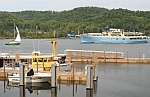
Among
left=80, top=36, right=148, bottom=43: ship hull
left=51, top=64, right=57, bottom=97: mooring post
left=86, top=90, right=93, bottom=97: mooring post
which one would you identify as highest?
left=80, top=36, right=148, bottom=43: ship hull

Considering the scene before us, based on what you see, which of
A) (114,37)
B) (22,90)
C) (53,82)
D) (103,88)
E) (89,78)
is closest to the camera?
(89,78)

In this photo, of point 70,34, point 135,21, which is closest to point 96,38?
point 70,34

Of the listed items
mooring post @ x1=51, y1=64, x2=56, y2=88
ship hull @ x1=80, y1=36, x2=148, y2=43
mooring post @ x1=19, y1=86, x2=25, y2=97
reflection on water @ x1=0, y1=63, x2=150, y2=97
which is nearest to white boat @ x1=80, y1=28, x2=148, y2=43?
ship hull @ x1=80, y1=36, x2=148, y2=43

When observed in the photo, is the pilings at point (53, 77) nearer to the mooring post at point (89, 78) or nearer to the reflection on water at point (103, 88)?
the reflection on water at point (103, 88)

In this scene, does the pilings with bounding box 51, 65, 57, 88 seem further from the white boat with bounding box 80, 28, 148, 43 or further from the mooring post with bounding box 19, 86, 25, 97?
the white boat with bounding box 80, 28, 148, 43

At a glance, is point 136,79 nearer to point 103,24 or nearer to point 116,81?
point 116,81

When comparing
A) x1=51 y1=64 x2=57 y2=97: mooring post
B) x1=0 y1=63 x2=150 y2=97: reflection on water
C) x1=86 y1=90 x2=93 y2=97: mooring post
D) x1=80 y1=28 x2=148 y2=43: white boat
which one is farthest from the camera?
x1=80 y1=28 x2=148 y2=43: white boat

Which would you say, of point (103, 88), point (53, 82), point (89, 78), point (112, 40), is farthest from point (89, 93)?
point (112, 40)

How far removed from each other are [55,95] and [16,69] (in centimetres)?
678

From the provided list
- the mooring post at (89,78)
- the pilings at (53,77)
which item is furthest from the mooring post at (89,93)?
the pilings at (53,77)

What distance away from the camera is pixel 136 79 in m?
32.7

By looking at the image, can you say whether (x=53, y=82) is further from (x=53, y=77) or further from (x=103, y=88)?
(x=103, y=88)

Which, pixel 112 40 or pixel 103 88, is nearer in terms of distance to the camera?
pixel 103 88

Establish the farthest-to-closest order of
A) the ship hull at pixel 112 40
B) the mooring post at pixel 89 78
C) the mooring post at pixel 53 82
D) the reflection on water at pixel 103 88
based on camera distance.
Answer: the ship hull at pixel 112 40
the mooring post at pixel 53 82
the reflection on water at pixel 103 88
the mooring post at pixel 89 78
